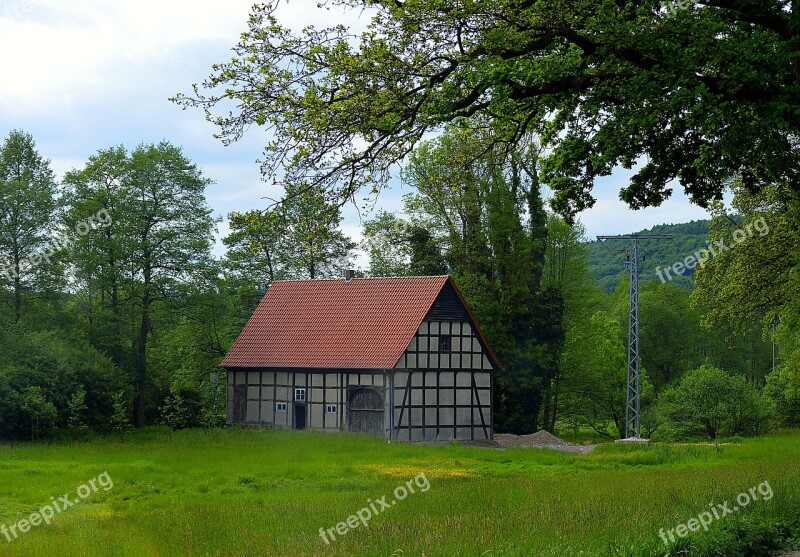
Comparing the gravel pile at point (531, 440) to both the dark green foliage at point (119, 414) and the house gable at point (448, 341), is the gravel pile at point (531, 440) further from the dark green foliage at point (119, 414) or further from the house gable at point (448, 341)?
the dark green foliage at point (119, 414)

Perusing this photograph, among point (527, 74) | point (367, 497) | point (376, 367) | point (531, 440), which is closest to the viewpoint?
point (527, 74)

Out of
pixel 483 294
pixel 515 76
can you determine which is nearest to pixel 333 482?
pixel 515 76

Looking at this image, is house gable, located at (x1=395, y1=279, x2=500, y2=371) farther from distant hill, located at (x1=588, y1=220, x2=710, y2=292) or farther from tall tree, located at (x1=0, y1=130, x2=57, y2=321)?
distant hill, located at (x1=588, y1=220, x2=710, y2=292)

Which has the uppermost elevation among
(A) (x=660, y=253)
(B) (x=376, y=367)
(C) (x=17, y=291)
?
(A) (x=660, y=253)

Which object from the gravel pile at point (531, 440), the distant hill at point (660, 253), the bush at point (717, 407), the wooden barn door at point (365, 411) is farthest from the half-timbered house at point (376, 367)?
the distant hill at point (660, 253)

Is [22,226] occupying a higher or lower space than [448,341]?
higher

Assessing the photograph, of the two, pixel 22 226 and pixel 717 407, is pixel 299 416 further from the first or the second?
pixel 717 407

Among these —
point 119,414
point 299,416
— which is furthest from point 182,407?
point 299,416

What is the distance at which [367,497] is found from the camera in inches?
689

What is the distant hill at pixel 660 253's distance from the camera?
91113 mm

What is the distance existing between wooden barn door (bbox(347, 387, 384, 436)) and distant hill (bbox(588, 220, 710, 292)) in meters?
43.2

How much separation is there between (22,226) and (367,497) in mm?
27808

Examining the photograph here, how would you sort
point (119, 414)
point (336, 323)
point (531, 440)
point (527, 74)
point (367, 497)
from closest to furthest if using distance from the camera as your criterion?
point (527, 74) < point (367, 497) < point (119, 414) < point (531, 440) < point (336, 323)

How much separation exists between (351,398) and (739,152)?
27.6m
